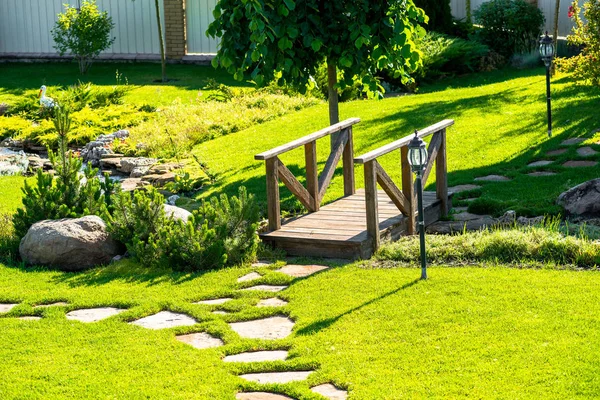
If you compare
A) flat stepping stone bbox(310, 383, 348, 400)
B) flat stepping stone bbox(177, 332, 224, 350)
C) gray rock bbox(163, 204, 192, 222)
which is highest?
gray rock bbox(163, 204, 192, 222)

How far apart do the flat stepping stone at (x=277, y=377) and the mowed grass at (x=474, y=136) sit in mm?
4664

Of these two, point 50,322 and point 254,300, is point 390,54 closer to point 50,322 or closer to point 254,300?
point 254,300

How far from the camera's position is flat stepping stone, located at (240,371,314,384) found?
6.32 meters

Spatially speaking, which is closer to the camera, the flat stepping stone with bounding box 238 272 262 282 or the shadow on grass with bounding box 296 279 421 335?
the shadow on grass with bounding box 296 279 421 335

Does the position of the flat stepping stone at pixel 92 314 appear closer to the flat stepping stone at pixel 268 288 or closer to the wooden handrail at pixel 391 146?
the flat stepping stone at pixel 268 288

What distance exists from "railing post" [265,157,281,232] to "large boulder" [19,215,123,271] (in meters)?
1.64

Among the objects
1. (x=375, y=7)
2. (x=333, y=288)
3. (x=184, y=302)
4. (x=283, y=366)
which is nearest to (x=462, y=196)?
(x=375, y=7)

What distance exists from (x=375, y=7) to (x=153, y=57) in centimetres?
1414

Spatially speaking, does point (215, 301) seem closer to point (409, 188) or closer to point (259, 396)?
point (259, 396)

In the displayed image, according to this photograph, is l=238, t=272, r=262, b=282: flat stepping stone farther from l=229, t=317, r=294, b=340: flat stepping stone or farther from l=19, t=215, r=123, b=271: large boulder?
l=19, t=215, r=123, b=271: large boulder

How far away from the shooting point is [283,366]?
21.4 ft

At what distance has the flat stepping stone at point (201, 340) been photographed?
7.09m

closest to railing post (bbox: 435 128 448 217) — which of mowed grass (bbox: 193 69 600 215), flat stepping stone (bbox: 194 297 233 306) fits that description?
mowed grass (bbox: 193 69 600 215)

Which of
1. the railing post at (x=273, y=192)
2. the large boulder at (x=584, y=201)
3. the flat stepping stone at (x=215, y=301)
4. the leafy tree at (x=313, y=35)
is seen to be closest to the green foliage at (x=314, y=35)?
the leafy tree at (x=313, y=35)
